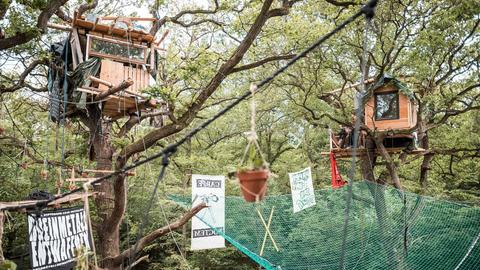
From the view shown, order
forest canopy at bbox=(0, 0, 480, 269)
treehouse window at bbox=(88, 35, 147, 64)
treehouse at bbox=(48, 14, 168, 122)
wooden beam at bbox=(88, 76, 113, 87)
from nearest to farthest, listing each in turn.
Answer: wooden beam at bbox=(88, 76, 113, 87) < forest canopy at bbox=(0, 0, 480, 269) < treehouse at bbox=(48, 14, 168, 122) < treehouse window at bbox=(88, 35, 147, 64)

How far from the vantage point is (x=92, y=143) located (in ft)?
20.4

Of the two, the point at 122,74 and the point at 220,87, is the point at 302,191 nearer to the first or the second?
the point at 122,74

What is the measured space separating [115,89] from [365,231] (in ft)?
11.5

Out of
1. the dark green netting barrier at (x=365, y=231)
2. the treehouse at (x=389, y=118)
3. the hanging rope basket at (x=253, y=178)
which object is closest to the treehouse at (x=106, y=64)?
the dark green netting barrier at (x=365, y=231)

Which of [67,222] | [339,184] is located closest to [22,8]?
[67,222]

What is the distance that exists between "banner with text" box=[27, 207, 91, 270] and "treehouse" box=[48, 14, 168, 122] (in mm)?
1575

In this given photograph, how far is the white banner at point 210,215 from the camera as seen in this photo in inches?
210

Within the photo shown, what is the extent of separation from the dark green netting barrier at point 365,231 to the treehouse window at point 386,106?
1.56 meters

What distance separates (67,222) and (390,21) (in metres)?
4.76

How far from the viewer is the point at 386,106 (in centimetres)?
759

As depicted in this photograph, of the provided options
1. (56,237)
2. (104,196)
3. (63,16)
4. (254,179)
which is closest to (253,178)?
(254,179)

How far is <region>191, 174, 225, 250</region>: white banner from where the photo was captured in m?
5.33

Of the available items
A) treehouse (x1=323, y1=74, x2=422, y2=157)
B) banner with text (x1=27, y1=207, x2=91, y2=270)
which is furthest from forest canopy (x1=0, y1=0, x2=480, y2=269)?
banner with text (x1=27, y1=207, x2=91, y2=270)

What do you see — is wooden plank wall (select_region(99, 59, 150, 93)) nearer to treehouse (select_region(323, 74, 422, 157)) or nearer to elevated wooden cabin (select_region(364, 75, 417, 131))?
treehouse (select_region(323, 74, 422, 157))
